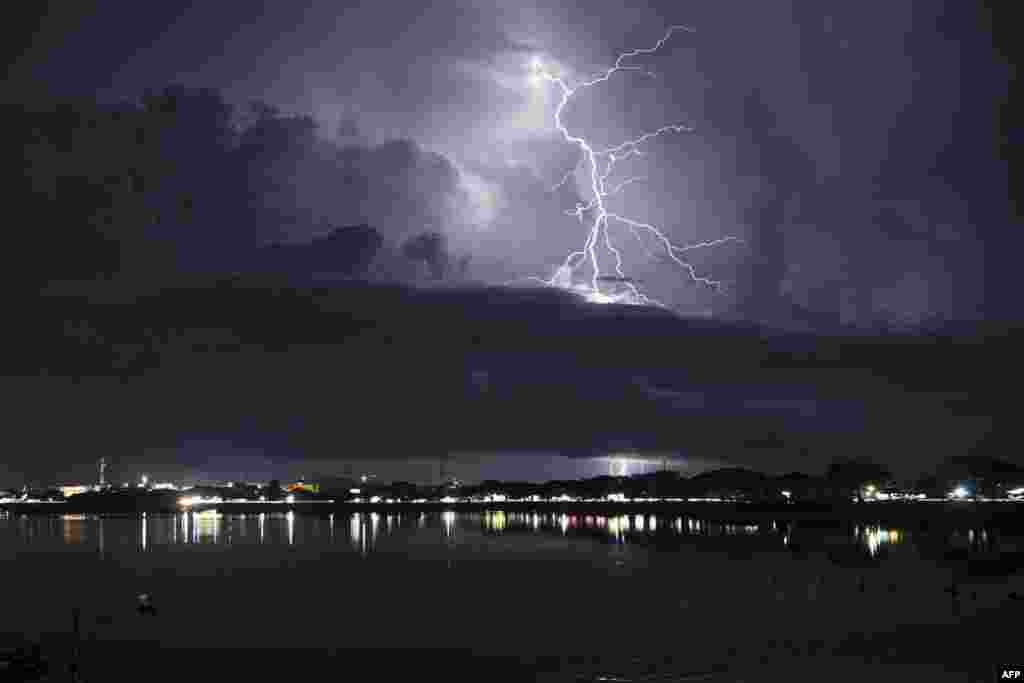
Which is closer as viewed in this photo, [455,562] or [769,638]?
[769,638]

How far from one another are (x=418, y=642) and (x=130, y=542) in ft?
272

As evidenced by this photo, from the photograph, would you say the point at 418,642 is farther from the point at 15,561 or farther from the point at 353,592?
the point at 15,561

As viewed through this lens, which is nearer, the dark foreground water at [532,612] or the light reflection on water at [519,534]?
the dark foreground water at [532,612]

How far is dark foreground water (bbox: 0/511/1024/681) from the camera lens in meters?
33.7

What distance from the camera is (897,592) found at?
52875mm

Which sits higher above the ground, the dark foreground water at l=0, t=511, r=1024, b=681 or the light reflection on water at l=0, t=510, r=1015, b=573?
the dark foreground water at l=0, t=511, r=1024, b=681

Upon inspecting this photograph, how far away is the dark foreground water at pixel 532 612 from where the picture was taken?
1328 inches

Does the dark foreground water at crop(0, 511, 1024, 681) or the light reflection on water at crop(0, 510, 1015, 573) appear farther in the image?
the light reflection on water at crop(0, 510, 1015, 573)

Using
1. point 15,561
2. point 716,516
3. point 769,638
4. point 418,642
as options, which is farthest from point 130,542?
point 716,516

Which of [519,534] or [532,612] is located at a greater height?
[532,612]

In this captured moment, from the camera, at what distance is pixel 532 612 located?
159 ft

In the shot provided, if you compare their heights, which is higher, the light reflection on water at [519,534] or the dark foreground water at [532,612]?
the dark foreground water at [532,612]

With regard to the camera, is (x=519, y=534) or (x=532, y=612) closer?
(x=532, y=612)

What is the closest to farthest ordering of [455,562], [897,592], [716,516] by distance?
[897,592] → [455,562] → [716,516]
